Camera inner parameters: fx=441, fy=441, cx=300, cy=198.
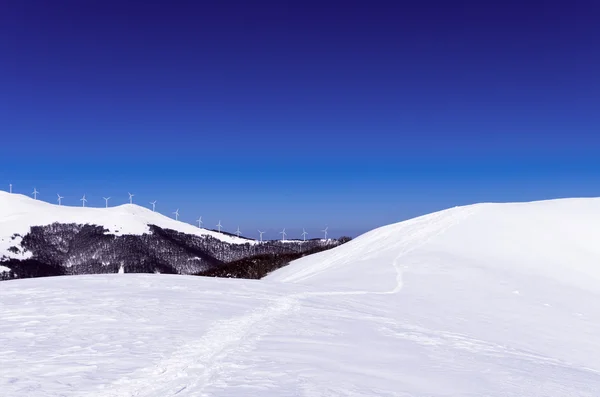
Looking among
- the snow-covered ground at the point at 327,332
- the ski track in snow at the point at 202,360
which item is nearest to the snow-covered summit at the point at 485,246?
the snow-covered ground at the point at 327,332

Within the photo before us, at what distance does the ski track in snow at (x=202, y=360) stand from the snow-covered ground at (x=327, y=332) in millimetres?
39

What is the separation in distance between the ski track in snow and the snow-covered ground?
0.04 metres

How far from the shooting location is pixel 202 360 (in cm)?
854

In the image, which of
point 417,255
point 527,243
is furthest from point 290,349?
point 527,243

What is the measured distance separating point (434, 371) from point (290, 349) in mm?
3091

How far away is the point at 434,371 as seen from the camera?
9148 millimetres

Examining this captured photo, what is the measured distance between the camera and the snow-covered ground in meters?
7.63

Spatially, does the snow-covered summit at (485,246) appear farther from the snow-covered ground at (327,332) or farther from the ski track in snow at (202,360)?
the ski track in snow at (202,360)

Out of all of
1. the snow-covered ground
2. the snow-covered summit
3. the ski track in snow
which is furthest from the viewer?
the snow-covered summit

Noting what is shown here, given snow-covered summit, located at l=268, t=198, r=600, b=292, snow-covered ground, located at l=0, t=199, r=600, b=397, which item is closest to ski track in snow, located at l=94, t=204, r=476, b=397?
snow-covered ground, located at l=0, t=199, r=600, b=397

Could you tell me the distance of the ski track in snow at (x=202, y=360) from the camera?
6.86 meters

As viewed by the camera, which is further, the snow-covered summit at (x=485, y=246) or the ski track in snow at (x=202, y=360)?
the snow-covered summit at (x=485, y=246)

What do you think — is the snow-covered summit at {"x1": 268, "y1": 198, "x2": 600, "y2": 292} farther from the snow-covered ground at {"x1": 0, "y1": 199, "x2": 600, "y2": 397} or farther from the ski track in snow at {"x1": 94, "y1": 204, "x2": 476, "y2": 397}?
the ski track in snow at {"x1": 94, "y1": 204, "x2": 476, "y2": 397}

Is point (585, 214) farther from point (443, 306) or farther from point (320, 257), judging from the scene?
point (443, 306)
